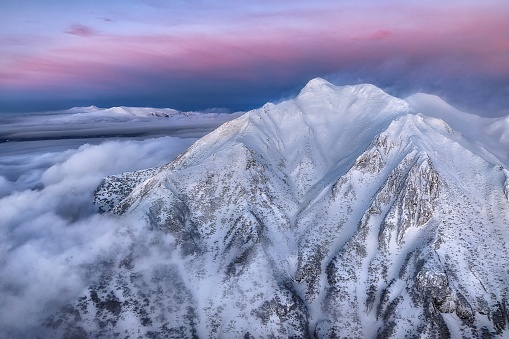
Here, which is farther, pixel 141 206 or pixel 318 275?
pixel 141 206

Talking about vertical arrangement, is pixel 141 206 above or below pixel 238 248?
above

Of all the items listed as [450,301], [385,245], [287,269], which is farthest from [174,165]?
[450,301]

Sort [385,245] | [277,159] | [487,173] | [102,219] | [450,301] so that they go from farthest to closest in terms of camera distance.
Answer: [277,159] → [102,219] → [487,173] → [385,245] → [450,301]

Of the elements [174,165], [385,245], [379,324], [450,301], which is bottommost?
[379,324]

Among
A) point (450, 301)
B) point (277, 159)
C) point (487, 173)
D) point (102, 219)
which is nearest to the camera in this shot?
point (450, 301)

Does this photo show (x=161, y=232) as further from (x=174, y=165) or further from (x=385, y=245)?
(x=385, y=245)

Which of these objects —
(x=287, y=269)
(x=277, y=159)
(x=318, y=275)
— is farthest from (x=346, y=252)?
(x=277, y=159)

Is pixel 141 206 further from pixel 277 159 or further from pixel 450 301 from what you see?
pixel 450 301
